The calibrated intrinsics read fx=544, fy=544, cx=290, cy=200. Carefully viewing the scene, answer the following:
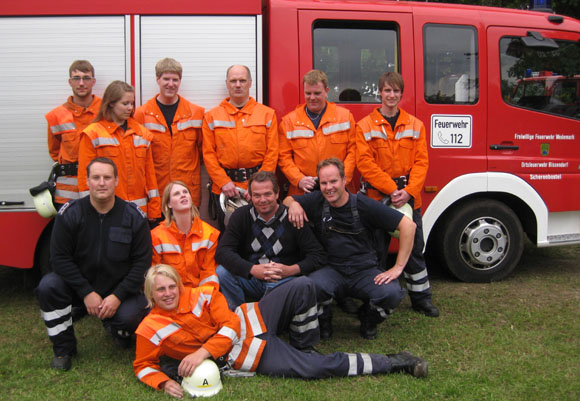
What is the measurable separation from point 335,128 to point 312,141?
215mm

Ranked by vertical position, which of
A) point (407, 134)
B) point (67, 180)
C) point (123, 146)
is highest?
point (407, 134)

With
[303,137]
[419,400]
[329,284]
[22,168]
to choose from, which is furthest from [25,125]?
[419,400]

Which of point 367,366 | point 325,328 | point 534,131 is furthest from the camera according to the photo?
point 534,131

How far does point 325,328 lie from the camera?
404cm

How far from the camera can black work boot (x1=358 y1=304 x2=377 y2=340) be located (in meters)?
3.98

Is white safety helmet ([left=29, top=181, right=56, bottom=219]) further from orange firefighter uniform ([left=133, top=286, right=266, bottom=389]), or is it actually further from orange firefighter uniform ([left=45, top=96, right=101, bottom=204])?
orange firefighter uniform ([left=133, top=286, right=266, bottom=389])

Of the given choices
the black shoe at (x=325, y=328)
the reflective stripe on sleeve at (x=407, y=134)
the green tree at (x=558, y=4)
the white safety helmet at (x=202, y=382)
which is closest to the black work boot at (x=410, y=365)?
the black shoe at (x=325, y=328)

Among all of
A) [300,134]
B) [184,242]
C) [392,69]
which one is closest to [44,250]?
[184,242]

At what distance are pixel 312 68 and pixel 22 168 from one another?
2.55m

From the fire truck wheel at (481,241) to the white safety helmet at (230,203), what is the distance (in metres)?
2.02

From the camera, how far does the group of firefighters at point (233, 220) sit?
334cm

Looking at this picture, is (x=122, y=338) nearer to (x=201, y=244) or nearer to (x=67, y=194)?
(x=201, y=244)

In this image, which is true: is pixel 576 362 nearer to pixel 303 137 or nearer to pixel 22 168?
pixel 303 137

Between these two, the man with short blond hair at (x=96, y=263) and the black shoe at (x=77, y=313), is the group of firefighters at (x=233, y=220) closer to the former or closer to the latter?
the man with short blond hair at (x=96, y=263)
